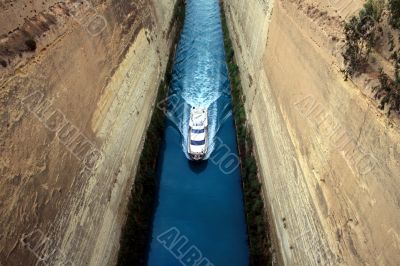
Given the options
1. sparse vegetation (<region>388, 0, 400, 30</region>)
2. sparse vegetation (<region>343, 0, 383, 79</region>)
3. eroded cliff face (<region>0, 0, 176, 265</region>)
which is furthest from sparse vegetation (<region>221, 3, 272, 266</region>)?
sparse vegetation (<region>388, 0, 400, 30</region>)

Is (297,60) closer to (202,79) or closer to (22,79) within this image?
(22,79)

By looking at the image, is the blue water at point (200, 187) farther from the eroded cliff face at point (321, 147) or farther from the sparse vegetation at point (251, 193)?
the eroded cliff face at point (321, 147)

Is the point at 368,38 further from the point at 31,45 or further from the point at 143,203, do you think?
the point at 143,203

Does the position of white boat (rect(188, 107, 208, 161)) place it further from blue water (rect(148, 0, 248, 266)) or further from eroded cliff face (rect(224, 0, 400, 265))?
eroded cliff face (rect(224, 0, 400, 265))

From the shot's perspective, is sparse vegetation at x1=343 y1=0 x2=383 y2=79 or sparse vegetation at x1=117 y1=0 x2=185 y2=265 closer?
sparse vegetation at x1=343 y1=0 x2=383 y2=79

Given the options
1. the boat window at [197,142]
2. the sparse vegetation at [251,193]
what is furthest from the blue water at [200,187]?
the boat window at [197,142]

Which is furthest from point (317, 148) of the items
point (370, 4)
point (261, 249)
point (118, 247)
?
point (118, 247)
